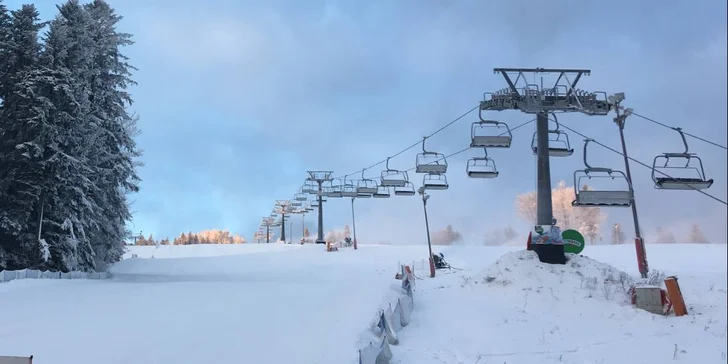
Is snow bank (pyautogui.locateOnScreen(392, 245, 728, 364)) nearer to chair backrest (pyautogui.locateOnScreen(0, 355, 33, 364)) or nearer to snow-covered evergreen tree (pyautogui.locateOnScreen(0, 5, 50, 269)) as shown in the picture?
chair backrest (pyautogui.locateOnScreen(0, 355, 33, 364))

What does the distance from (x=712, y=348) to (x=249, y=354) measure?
10.2 metres

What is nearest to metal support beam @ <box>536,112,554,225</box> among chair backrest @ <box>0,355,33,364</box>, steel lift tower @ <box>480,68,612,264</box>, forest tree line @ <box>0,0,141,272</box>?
steel lift tower @ <box>480,68,612,264</box>

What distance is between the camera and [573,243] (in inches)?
861

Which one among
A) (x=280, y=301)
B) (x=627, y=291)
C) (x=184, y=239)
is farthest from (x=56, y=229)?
(x=184, y=239)

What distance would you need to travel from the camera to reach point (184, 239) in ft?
616

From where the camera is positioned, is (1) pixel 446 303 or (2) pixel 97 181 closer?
(1) pixel 446 303

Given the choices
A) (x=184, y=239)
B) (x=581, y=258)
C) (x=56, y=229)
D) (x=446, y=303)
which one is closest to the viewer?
(x=446, y=303)

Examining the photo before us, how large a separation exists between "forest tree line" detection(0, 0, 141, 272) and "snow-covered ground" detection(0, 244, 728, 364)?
21.2ft

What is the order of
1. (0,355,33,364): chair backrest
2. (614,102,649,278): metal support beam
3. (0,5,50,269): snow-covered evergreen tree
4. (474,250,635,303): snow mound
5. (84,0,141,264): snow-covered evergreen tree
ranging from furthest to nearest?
(84,0,141,264): snow-covered evergreen tree, (0,5,50,269): snow-covered evergreen tree, (614,102,649,278): metal support beam, (474,250,635,303): snow mound, (0,355,33,364): chair backrest

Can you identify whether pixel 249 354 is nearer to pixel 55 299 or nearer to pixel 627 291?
pixel 55 299

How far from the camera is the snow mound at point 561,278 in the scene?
17.9 m

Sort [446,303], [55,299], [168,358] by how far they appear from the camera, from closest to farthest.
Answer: [168,358]
[55,299]
[446,303]

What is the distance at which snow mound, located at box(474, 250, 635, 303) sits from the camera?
17906mm

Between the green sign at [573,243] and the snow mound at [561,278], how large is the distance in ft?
1.90
